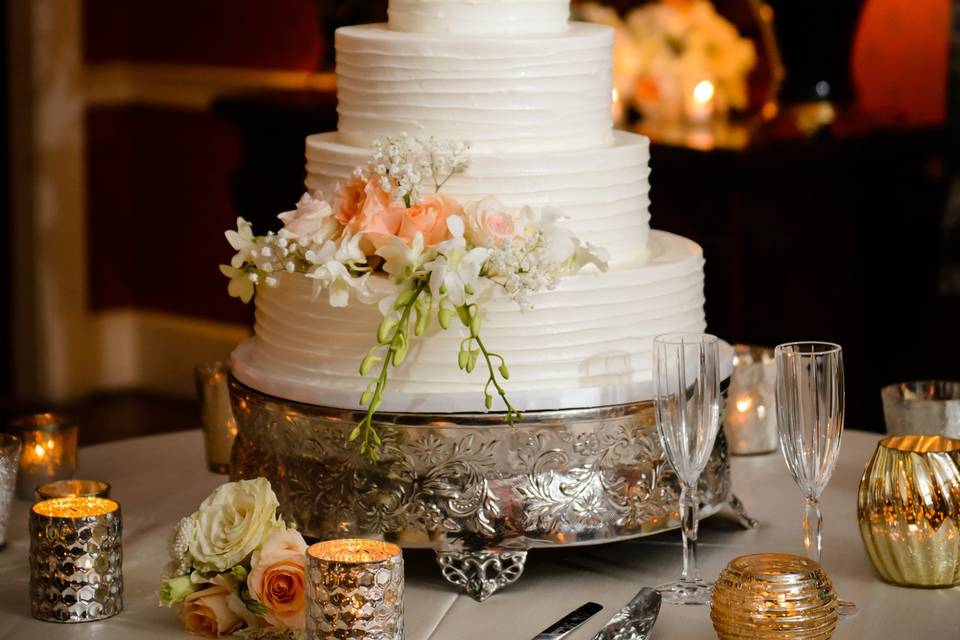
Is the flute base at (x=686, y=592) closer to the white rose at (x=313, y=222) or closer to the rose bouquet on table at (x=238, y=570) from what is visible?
the rose bouquet on table at (x=238, y=570)

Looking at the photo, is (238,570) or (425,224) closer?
(238,570)

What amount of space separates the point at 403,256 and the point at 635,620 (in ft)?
1.93

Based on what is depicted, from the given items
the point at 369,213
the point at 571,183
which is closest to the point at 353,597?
the point at 369,213

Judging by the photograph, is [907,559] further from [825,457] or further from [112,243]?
[112,243]

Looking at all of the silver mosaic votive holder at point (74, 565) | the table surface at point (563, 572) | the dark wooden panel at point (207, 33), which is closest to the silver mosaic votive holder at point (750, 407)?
the table surface at point (563, 572)

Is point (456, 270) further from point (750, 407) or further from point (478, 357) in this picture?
point (750, 407)

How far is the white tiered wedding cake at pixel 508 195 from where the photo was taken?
7.62 ft

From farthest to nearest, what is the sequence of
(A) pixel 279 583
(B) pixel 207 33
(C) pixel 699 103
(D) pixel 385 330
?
(B) pixel 207 33 → (C) pixel 699 103 → (D) pixel 385 330 → (A) pixel 279 583

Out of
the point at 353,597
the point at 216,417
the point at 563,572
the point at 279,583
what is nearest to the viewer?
the point at 353,597

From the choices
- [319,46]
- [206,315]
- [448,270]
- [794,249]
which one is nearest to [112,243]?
[206,315]

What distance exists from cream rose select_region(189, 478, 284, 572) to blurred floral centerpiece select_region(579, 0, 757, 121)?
3.27 m

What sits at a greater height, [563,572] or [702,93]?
[702,93]

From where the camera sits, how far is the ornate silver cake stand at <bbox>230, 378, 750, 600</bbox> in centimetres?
229

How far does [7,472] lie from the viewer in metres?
2.46
